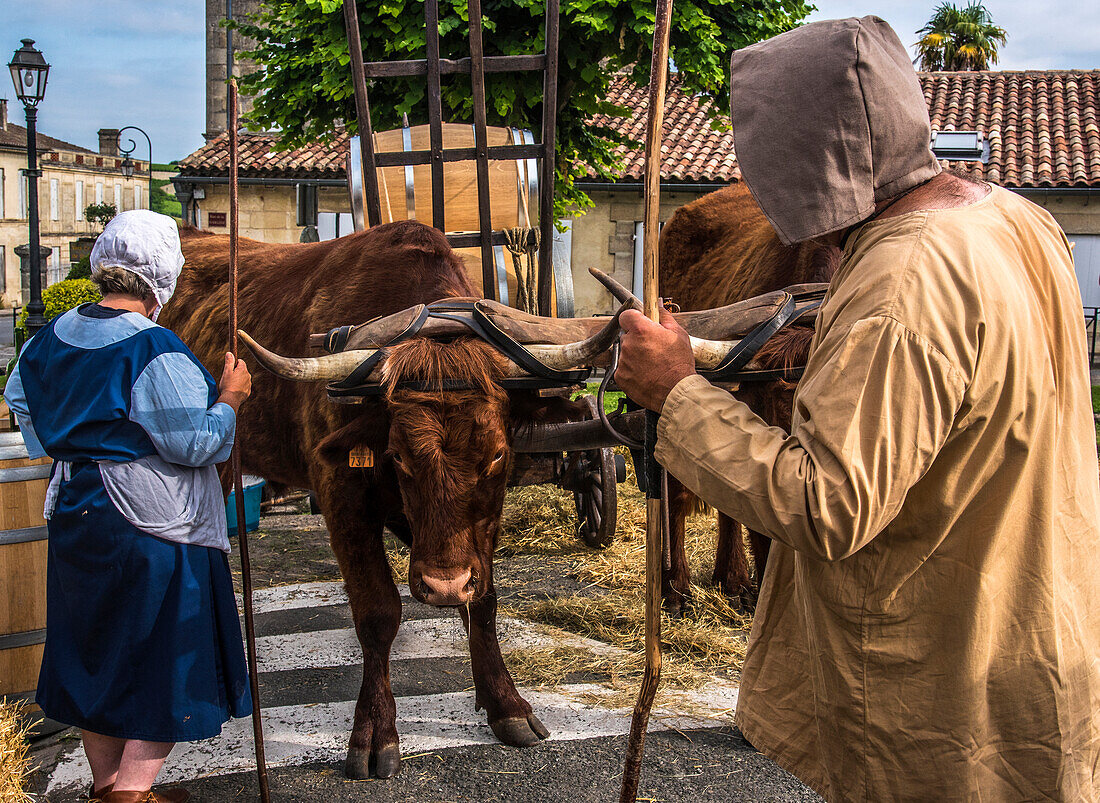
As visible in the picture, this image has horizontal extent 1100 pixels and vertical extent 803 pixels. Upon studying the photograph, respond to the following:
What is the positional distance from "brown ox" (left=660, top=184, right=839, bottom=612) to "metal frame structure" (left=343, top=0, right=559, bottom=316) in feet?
3.75

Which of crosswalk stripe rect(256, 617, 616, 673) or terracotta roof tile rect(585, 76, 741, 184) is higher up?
terracotta roof tile rect(585, 76, 741, 184)

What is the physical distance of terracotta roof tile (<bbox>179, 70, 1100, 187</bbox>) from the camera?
765 inches

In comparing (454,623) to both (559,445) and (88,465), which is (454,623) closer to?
(559,445)

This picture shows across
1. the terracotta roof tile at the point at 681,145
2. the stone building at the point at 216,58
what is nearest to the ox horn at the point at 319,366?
the terracotta roof tile at the point at 681,145

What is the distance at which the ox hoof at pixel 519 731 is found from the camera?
3.70 meters

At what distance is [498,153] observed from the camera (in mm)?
4926

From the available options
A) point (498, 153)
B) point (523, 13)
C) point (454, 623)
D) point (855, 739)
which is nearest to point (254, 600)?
point (454, 623)

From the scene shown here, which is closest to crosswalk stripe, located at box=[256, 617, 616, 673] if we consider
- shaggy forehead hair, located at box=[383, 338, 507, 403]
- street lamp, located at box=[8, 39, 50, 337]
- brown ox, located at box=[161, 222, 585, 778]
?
brown ox, located at box=[161, 222, 585, 778]

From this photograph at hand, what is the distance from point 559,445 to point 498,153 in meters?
1.79

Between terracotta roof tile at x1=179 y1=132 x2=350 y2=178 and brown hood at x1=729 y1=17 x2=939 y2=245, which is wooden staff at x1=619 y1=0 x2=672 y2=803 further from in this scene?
terracotta roof tile at x1=179 y1=132 x2=350 y2=178

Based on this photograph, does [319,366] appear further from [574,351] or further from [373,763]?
[373,763]

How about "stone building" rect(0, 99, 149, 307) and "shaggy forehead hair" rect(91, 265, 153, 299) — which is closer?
"shaggy forehead hair" rect(91, 265, 153, 299)

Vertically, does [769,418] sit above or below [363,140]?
below

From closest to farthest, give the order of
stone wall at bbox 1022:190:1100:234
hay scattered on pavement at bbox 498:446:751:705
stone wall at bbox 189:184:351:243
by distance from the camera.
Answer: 1. hay scattered on pavement at bbox 498:446:751:705
2. stone wall at bbox 1022:190:1100:234
3. stone wall at bbox 189:184:351:243
